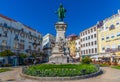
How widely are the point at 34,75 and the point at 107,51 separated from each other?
1938 inches

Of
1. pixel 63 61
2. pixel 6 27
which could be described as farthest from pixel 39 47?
pixel 63 61

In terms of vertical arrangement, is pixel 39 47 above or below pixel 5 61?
above

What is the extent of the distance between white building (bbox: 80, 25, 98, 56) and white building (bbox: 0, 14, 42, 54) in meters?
22.5

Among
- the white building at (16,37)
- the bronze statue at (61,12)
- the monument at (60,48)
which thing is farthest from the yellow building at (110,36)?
the white building at (16,37)

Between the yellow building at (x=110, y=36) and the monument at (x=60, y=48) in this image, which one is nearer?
the monument at (x=60, y=48)

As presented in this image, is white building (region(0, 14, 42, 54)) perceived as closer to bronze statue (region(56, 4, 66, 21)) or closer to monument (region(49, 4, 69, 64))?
bronze statue (region(56, 4, 66, 21))

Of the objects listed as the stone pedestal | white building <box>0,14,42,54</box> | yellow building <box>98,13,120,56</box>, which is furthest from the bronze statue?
white building <box>0,14,42,54</box>

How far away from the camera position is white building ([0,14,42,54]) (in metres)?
61.2

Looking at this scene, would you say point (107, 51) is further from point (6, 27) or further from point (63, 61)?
point (6, 27)

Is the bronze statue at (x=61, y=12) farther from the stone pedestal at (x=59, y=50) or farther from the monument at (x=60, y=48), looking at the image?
the stone pedestal at (x=59, y=50)

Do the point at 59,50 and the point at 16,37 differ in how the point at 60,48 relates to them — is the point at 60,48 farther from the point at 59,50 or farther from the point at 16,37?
the point at 16,37

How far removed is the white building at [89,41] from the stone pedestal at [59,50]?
3380 cm

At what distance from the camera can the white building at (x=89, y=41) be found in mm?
73312

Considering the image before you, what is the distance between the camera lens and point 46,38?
11306cm
